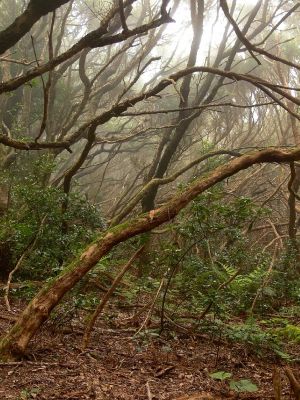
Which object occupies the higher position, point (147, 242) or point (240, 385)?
point (147, 242)

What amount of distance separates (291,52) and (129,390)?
12.0 metres

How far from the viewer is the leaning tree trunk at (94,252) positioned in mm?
3641

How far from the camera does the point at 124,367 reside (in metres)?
4.05

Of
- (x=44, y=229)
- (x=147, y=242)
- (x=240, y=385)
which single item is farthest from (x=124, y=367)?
A: (x=44, y=229)

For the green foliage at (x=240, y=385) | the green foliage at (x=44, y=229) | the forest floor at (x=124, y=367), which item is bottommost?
the forest floor at (x=124, y=367)

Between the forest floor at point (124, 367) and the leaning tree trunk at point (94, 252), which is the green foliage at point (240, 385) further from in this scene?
the leaning tree trunk at point (94, 252)

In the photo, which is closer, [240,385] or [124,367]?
[240,385]

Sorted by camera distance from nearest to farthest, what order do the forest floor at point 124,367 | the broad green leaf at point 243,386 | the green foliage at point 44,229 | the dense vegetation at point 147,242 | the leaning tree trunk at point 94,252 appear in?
the forest floor at point 124,367 → the broad green leaf at point 243,386 → the leaning tree trunk at point 94,252 → the dense vegetation at point 147,242 → the green foliage at point 44,229

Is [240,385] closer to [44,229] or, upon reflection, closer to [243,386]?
[243,386]

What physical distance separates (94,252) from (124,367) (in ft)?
3.70

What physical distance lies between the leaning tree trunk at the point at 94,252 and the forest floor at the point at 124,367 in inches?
8.6

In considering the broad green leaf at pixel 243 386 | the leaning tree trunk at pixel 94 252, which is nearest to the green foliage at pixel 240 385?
the broad green leaf at pixel 243 386

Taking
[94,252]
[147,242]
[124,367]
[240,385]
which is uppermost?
[147,242]

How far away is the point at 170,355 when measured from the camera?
4.47m
